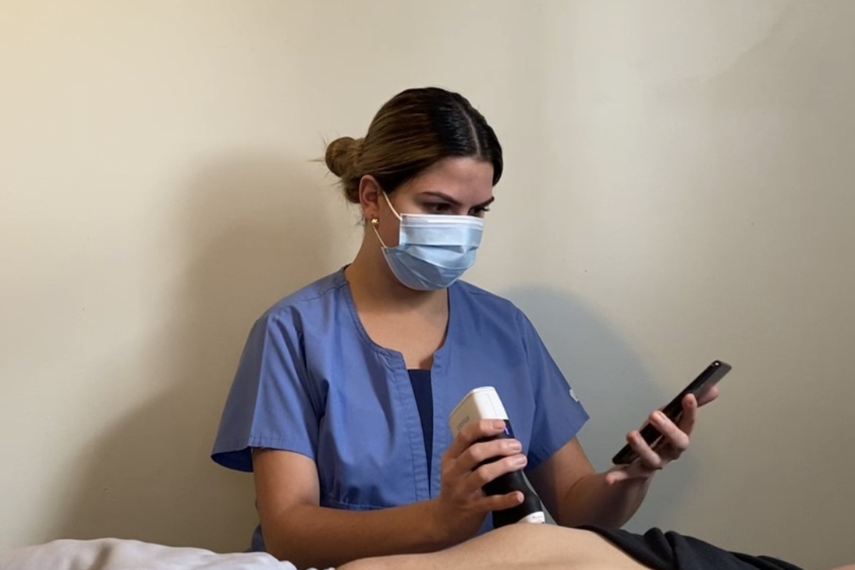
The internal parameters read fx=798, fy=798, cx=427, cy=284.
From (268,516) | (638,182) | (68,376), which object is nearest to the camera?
(268,516)

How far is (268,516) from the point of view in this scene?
1.04m

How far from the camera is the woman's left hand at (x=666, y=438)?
3.20 feet

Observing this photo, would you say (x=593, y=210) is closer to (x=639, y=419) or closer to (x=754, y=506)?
(x=639, y=419)

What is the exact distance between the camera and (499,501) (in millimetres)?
838

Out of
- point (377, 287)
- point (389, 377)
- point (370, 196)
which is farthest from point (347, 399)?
point (370, 196)

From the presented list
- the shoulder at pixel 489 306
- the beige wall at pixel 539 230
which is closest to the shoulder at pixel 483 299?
the shoulder at pixel 489 306

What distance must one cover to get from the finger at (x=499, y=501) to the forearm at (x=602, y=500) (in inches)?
11.8

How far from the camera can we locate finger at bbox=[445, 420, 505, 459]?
2.71ft

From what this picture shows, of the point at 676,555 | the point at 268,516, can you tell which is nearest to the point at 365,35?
the point at 268,516

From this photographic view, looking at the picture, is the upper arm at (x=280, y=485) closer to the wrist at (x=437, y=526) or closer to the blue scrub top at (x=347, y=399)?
the blue scrub top at (x=347, y=399)

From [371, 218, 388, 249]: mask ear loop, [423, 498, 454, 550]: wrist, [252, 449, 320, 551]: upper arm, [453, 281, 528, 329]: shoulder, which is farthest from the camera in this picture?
[453, 281, 528, 329]: shoulder

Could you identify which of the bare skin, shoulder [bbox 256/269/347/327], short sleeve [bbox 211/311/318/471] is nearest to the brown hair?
shoulder [bbox 256/269/347/327]

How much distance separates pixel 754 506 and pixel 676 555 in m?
0.61

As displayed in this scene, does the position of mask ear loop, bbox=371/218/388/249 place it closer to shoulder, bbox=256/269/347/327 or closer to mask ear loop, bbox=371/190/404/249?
mask ear loop, bbox=371/190/404/249
